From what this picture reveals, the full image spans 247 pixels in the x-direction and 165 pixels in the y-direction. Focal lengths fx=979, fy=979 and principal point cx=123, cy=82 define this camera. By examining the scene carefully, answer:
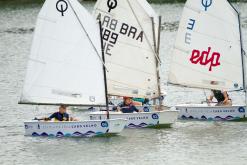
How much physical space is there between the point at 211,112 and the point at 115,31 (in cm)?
734

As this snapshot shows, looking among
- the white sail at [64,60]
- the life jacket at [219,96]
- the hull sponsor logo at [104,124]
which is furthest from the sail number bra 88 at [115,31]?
the hull sponsor logo at [104,124]

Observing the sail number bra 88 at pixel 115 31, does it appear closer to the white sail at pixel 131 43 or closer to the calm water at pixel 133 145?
the white sail at pixel 131 43

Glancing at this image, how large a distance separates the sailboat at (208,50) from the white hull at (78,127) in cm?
751

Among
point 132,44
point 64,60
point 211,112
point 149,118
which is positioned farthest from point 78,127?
point 211,112

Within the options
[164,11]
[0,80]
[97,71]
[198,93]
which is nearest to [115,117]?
[97,71]

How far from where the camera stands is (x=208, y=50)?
58.8 metres

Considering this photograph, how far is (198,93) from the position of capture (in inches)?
2756

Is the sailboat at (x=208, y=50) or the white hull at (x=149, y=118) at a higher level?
the sailboat at (x=208, y=50)

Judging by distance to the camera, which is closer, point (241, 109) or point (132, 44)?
point (132, 44)

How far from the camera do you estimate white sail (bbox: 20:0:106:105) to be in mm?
51656

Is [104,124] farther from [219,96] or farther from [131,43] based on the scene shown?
[219,96]

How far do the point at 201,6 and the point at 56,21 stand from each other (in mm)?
10594

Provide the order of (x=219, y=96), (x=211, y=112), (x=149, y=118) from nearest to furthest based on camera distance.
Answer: (x=149, y=118) < (x=211, y=112) < (x=219, y=96)

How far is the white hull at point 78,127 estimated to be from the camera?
51156mm
